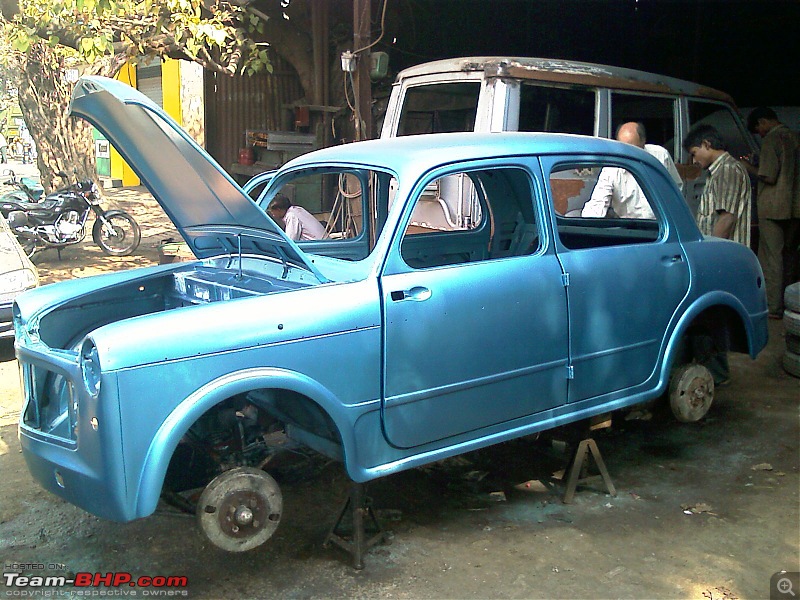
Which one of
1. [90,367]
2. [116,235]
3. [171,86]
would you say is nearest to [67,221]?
[116,235]

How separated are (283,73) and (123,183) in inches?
374

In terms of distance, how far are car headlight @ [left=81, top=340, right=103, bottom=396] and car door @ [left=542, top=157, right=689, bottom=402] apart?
2145 mm

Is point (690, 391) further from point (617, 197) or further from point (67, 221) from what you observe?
point (67, 221)

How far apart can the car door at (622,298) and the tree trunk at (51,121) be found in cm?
878

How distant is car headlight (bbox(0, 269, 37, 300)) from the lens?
6.60 meters

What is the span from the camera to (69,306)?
3848mm

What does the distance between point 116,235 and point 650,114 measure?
7.28m

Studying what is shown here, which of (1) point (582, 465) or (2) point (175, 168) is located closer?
(2) point (175, 168)

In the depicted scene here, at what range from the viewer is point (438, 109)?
24.5 feet

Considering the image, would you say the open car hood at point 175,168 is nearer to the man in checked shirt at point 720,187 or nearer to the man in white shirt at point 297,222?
the man in white shirt at point 297,222

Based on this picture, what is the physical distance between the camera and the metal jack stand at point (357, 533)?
3467 millimetres

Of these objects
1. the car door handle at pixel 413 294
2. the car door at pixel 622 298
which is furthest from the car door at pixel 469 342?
the car door at pixel 622 298

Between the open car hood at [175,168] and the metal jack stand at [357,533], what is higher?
the open car hood at [175,168]

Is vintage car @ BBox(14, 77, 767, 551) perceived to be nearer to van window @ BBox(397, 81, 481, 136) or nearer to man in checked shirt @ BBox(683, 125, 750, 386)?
man in checked shirt @ BBox(683, 125, 750, 386)
